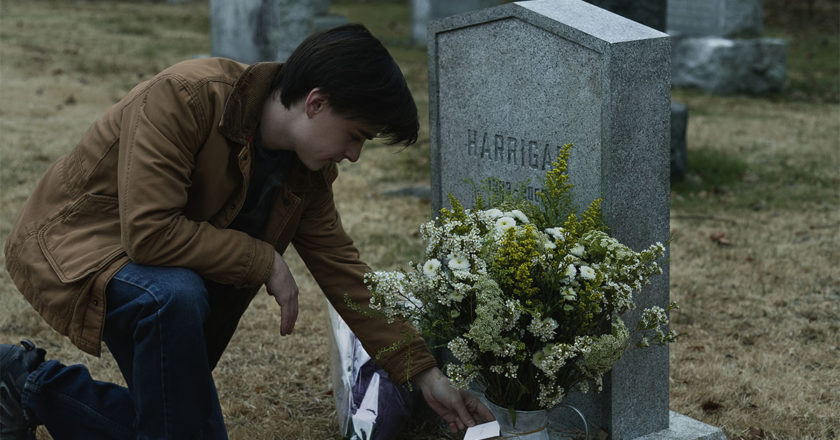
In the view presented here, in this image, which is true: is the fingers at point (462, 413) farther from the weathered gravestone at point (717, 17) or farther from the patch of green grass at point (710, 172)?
the weathered gravestone at point (717, 17)

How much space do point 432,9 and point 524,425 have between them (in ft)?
37.2

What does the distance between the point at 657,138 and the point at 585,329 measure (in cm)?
65

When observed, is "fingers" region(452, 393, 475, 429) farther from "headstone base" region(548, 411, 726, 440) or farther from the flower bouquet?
"headstone base" region(548, 411, 726, 440)

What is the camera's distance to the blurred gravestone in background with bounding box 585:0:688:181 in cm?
591

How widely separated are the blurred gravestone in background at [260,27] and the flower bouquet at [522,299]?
22.4 feet

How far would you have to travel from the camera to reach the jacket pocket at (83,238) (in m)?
2.35

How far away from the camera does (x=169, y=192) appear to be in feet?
7.49

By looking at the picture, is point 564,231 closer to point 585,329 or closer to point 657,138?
point 585,329

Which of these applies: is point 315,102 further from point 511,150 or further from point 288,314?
point 511,150

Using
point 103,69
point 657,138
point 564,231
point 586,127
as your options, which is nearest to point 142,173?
point 564,231

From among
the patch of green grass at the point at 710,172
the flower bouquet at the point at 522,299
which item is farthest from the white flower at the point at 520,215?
the patch of green grass at the point at 710,172

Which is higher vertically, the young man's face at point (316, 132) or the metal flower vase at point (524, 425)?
the young man's face at point (316, 132)

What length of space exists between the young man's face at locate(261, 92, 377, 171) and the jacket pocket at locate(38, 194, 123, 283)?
18.1 inches

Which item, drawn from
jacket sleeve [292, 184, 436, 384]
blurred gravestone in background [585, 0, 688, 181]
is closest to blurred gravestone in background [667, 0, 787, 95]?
blurred gravestone in background [585, 0, 688, 181]
